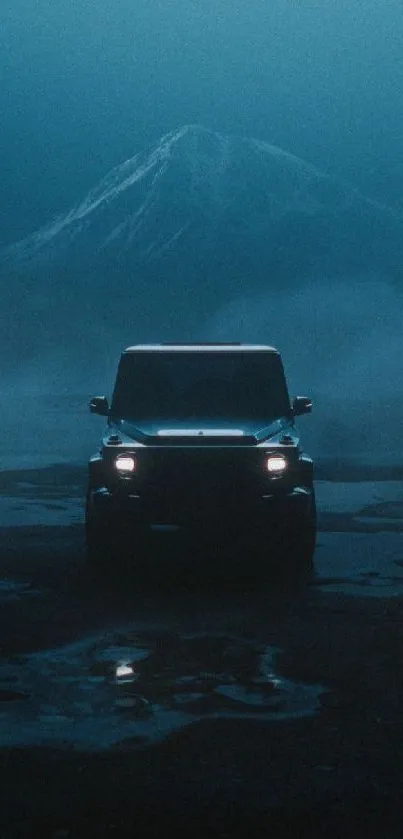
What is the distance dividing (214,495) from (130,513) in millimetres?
714

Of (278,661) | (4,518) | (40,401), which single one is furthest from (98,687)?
(40,401)

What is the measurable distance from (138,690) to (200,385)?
669cm

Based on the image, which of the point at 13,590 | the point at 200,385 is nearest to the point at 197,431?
the point at 200,385

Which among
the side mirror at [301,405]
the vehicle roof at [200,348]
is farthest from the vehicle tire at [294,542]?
the vehicle roof at [200,348]

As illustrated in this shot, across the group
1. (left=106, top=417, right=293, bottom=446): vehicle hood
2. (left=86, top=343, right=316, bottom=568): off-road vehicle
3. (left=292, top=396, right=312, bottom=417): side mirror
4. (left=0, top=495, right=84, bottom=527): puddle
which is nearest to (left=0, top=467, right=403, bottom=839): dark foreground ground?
(left=86, top=343, right=316, bottom=568): off-road vehicle

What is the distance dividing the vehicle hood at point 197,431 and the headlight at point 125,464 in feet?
0.54

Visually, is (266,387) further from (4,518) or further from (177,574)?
(4,518)

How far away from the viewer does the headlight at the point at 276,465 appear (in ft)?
41.7

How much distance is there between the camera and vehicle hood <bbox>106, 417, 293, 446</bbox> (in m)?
12.8

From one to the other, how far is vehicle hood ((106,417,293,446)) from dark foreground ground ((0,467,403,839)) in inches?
44.6

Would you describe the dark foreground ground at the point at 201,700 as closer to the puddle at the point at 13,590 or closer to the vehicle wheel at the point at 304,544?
the puddle at the point at 13,590

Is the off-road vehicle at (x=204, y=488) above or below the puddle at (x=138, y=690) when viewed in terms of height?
above

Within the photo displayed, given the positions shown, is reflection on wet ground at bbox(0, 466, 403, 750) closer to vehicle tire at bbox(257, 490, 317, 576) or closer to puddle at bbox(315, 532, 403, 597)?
puddle at bbox(315, 532, 403, 597)

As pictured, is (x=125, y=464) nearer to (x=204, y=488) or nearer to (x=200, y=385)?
(x=204, y=488)
